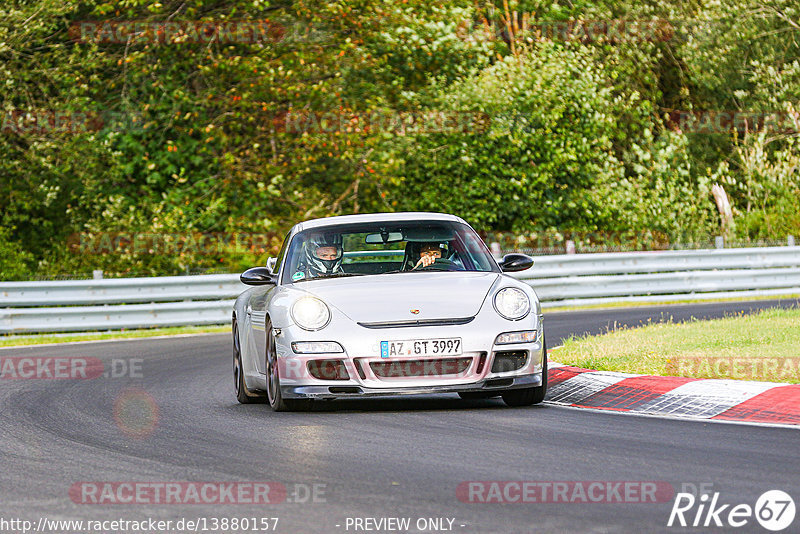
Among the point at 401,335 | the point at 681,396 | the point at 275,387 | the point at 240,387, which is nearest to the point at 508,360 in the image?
the point at 401,335

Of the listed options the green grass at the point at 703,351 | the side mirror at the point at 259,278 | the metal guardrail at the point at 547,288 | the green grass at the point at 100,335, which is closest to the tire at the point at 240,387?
the side mirror at the point at 259,278

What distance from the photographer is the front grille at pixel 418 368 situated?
9.30 meters

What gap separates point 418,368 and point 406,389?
0.54ft

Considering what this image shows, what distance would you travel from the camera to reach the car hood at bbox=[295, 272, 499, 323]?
30.9ft

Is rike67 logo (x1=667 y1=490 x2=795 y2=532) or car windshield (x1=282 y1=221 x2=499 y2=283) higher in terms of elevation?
car windshield (x1=282 y1=221 x2=499 y2=283)

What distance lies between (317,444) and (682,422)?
91.6 inches

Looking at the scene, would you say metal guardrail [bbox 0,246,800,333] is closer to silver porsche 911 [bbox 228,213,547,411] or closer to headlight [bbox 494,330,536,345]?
silver porsche 911 [bbox 228,213,547,411]

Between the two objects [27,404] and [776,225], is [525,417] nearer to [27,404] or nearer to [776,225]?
[27,404]

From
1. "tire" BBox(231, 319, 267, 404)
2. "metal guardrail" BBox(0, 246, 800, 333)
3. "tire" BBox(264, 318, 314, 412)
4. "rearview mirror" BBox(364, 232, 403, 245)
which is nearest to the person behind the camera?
"tire" BBox(264, 318, 314, 412)

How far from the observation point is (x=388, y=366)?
9.32 metres

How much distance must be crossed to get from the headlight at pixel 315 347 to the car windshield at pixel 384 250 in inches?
40.0

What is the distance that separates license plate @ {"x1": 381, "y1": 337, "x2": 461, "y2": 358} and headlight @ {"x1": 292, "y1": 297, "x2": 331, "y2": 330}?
0.48m

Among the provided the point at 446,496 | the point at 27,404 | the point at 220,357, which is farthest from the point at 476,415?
the point at 220,357

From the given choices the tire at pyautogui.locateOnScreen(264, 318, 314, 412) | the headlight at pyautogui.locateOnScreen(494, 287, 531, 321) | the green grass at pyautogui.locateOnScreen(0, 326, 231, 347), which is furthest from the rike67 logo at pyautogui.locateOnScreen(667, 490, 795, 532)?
the green grass at pyautogui.locateOnScreen(0, 326, 231, 347)
